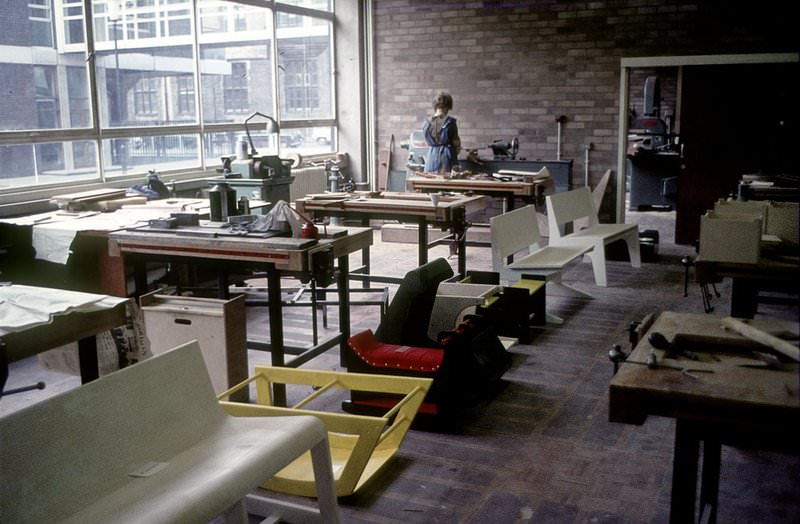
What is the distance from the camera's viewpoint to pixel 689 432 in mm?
2025

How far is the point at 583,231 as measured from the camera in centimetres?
718

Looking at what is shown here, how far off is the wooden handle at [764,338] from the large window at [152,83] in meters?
5.39

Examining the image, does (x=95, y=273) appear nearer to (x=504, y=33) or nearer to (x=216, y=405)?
(x=216, y=405)

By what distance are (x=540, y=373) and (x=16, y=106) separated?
14.2 feet

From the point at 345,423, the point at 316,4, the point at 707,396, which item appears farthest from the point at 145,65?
the point at 707,396

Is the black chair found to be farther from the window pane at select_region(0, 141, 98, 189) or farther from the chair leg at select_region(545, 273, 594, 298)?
the window pane at select_region(0, 141, 98, 189)

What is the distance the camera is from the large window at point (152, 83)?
6176 mm

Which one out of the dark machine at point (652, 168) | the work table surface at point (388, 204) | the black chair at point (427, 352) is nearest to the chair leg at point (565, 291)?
the work table surface at point (388, 204)

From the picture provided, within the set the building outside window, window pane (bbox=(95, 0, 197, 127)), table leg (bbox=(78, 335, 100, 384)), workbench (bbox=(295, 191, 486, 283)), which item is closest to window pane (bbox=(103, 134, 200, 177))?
window pane (bbox=(95, 0, 197, 127))

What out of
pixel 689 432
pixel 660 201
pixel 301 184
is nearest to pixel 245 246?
pixel 689 432

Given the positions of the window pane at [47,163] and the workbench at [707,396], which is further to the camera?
the window pane at [47,163]

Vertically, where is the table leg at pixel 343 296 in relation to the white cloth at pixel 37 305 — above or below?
below

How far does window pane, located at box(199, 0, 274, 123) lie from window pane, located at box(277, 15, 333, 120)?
9.7 inches

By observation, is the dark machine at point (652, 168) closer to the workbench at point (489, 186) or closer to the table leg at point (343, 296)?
the workbench at point (489, 186)
